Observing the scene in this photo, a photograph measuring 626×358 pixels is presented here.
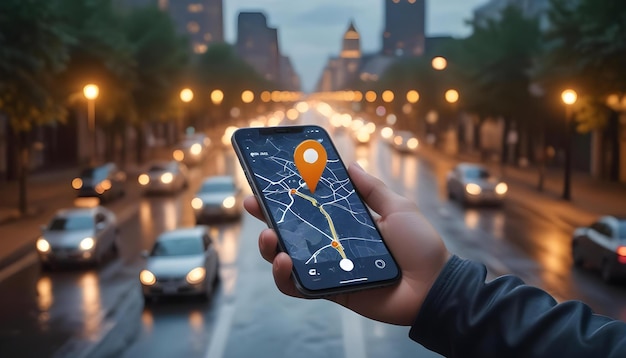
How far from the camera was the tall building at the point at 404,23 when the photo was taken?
16125 millimetres

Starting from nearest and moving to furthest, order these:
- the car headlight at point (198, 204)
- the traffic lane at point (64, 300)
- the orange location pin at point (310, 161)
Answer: the orange location pin at point (310, 161) → the traffic lane at point (64, 300) → the car headlight at point (198, 204)

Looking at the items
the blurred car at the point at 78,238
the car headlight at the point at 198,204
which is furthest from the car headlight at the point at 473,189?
the blurred car at the point at 78,238

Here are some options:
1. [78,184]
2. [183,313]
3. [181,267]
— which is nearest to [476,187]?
[78,184]

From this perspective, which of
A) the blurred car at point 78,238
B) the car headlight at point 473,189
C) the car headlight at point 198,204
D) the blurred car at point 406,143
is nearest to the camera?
the blurred car at point 78,238

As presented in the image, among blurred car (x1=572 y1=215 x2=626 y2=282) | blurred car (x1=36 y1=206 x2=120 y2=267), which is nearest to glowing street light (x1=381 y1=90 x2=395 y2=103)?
blurred car (x1=36 y1=206 x2=120 y2=267)

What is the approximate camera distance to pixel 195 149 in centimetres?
5406

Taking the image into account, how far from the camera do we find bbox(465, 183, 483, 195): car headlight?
3419 centimetres

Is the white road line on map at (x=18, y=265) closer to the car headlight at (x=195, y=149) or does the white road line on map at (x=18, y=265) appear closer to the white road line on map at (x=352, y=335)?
the white road line on map at (x=352, y=335)

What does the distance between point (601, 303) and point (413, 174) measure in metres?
32.1

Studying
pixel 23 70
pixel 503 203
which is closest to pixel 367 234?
pixel 23 70

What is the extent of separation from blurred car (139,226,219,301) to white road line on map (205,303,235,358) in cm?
83

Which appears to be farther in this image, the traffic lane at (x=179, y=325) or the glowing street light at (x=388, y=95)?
the glowing street light at (x=388, y=95)

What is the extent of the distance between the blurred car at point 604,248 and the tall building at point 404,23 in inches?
252

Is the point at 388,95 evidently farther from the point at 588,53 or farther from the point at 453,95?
the point at 588,53
